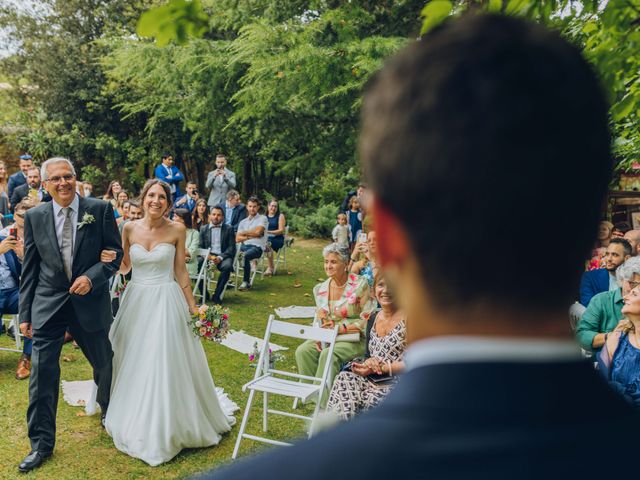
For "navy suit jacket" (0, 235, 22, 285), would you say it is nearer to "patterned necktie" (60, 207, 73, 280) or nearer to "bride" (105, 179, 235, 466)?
"bride" (105, 179, 235, 466)

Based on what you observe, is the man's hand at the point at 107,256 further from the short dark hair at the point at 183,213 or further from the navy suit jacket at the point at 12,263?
the short dark hair at the point at 183,213

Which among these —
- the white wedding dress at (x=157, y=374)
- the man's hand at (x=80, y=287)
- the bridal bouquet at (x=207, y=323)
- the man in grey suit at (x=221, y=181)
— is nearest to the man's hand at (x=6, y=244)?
the white wedding dress at (x=157, y=374)

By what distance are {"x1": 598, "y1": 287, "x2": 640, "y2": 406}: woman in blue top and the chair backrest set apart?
7.82 feet

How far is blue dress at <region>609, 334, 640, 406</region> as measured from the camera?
460 cm

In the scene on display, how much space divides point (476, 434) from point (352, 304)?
5.94 metres

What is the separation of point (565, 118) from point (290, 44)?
1061 centimetres

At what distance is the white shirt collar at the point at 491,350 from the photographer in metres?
0.77

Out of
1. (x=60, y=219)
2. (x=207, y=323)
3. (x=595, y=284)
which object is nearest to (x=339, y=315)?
(x=207, y=323)

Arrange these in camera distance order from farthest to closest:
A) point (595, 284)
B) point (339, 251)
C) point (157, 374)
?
1. point (339, 251)
2. point (595, 284)
3. point (157, 374)

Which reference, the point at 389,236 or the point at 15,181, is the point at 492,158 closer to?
the point at 389,236

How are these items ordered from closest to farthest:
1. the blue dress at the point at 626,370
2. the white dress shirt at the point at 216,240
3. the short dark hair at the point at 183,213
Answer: the blue dress at the point at 626,370 → the short dark hair at the point at 183,213 → the white dress shirt at the point at 216,240

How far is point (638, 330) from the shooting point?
4723 mm

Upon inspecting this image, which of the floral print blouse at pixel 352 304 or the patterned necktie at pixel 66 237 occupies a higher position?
the patterned necktie at pixel 66 237

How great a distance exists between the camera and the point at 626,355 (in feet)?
15.5
